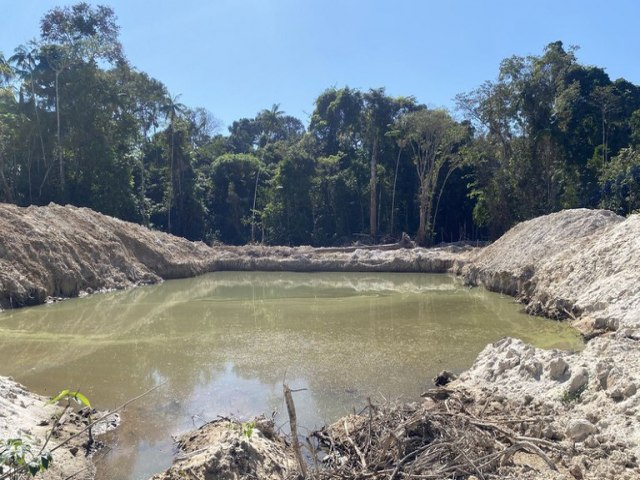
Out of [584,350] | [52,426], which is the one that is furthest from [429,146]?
[52,426]

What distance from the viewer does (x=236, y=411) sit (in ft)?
22.3

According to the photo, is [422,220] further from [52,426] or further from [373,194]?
[52,426]

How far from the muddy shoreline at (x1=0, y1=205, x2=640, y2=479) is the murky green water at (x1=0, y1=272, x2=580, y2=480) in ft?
2.93

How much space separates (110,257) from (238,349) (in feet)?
38.8

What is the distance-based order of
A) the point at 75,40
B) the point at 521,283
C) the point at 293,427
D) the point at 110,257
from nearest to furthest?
the point at 293,427 < the point at 521,283 < the point at 110,257 < the point at 75,40

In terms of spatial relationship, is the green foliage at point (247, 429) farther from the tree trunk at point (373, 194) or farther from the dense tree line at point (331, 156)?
the tree trunk at point (373, 194)

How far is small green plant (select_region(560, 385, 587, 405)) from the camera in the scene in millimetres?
5579

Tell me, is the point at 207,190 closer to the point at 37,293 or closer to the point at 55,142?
the point at 55,142

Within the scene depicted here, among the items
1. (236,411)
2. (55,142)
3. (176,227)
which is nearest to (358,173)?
(176,227)

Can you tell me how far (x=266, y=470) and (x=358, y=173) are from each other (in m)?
31.3

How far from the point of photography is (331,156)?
36469mm

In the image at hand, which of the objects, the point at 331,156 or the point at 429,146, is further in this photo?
the point at 331,156

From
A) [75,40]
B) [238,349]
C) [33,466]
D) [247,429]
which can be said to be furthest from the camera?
[75,40]

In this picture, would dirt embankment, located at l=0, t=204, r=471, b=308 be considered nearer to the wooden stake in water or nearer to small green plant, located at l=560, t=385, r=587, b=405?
the wooden stake in water
